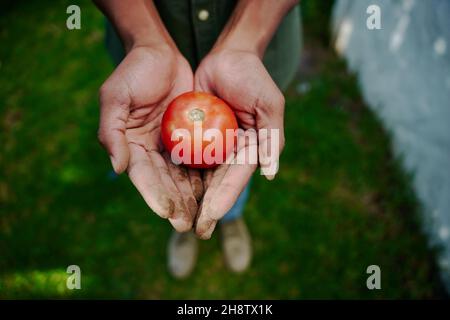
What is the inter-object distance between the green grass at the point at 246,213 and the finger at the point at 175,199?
4.33ft

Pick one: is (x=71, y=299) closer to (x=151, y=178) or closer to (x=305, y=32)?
(x=151, y=178)

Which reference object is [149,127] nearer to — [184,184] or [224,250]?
[184,184]

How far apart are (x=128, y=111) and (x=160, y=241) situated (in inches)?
58.5

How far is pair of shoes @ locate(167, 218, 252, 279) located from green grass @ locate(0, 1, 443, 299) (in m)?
0.07

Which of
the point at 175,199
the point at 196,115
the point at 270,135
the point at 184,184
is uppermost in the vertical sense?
the point at 196,115

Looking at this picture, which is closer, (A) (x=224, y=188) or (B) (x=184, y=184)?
(A) (x=224, y=188)

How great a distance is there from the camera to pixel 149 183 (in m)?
1.71

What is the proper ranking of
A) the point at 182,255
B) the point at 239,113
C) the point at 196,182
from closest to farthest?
1. the point at 196,182
2. the point at 239,113
3. the point at 182,255

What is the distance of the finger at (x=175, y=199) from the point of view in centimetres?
170

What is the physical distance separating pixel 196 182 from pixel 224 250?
125 centimetres

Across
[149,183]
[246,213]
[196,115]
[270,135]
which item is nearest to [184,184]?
[149,183]

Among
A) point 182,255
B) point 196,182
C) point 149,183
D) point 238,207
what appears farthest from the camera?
point 182,255

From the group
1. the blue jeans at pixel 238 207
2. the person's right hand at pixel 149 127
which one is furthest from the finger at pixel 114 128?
the blue jeans at pixel 238 207

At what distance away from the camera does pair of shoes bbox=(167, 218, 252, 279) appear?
2.95 meters
